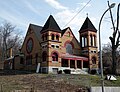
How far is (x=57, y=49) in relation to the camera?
146 ft

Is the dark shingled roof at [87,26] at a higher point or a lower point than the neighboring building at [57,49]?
higher

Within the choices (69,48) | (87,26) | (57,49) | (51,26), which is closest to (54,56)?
(57,49)

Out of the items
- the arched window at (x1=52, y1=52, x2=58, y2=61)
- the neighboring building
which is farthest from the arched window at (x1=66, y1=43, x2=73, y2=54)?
the arched window at (x1=52, y1=52, x2=58, y2=61)

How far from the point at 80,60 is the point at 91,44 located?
4.79 meters

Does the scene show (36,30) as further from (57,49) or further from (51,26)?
(57,49)

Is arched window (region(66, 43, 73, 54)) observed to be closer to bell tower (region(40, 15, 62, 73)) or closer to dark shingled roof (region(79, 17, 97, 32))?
dark shingled roof (region(79, 17, 97, 32))

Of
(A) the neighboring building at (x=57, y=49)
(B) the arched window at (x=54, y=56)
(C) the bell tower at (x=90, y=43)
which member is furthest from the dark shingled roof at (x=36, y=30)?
(C) the bell tower at (x=90, y=43)

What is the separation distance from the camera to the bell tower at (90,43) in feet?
163

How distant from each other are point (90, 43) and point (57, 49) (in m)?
9.31

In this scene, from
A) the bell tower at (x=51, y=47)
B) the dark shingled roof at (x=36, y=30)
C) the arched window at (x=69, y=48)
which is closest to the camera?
the bell tower at (x=51, y=47)

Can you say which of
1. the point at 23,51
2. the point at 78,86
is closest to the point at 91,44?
the point at 23,51

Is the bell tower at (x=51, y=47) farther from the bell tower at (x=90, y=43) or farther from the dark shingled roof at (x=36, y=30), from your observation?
the bell tower at (x=90, y=43)

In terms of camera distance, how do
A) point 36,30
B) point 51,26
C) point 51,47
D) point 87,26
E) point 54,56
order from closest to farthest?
point 51,47
point 54,56
point 51,26
point 87,26
point 36,30

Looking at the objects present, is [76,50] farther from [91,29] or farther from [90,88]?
[90,88]
